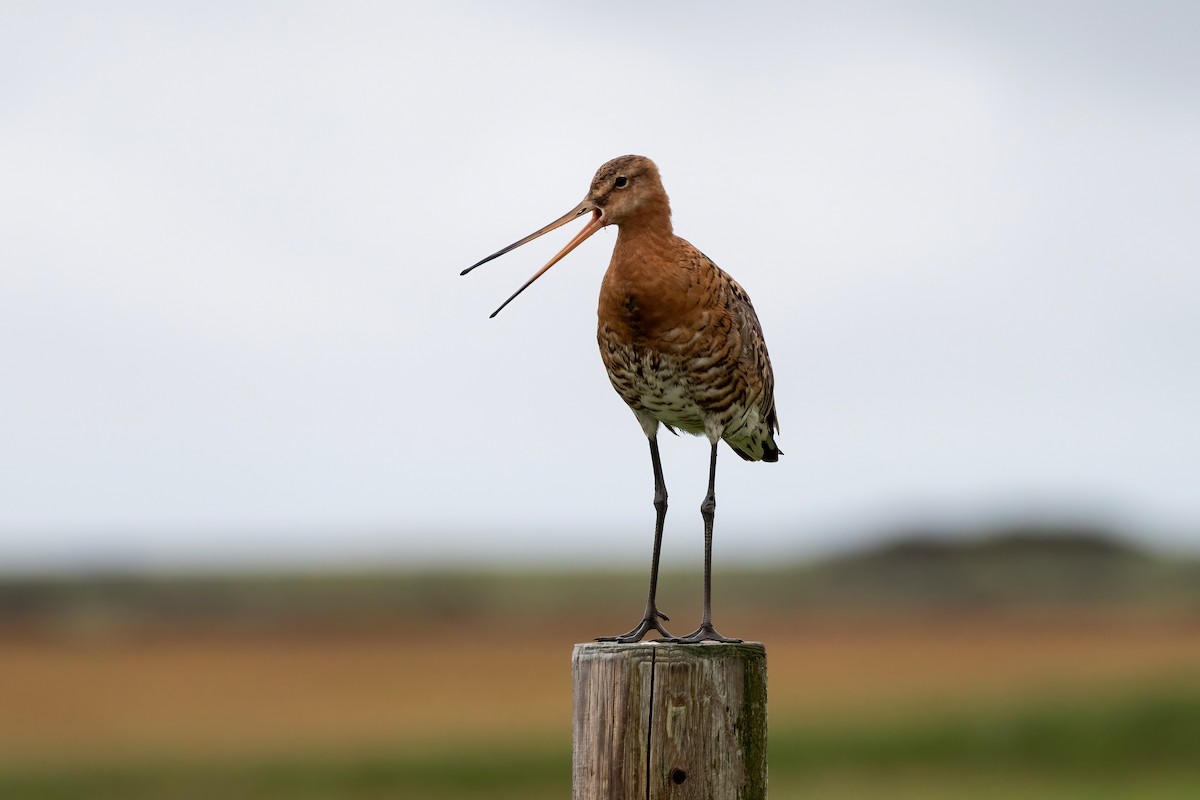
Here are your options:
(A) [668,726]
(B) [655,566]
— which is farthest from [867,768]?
(A) [668,726]

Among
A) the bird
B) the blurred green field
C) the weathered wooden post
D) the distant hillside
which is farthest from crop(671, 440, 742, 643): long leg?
the distant hillside

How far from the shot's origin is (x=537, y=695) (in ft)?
106

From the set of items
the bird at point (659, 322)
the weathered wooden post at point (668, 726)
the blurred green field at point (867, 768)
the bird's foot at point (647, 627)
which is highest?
the bird at point (659, 322)

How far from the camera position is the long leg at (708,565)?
7.00 meters

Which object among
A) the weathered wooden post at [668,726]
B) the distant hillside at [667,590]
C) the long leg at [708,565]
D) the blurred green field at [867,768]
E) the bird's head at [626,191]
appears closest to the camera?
the weathered wooden post at [668,726]

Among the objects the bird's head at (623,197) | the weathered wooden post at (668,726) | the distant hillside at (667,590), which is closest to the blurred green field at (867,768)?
the bird's head at (623,197)

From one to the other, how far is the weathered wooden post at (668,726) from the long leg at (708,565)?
2.45 feet

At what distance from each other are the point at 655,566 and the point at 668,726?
1988 mm

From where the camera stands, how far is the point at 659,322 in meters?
7.45

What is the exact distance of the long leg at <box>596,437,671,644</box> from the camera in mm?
7202

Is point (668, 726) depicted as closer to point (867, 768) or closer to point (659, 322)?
point (659, 322)

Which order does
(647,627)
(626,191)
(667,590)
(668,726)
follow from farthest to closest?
(667,590) < (626,191) < (647,627) < (668,726)

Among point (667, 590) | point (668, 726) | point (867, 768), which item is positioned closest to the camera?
point (668, 726)

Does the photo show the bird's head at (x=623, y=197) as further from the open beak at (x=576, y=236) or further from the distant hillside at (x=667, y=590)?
the distant hillside at (x=667, y=590)
